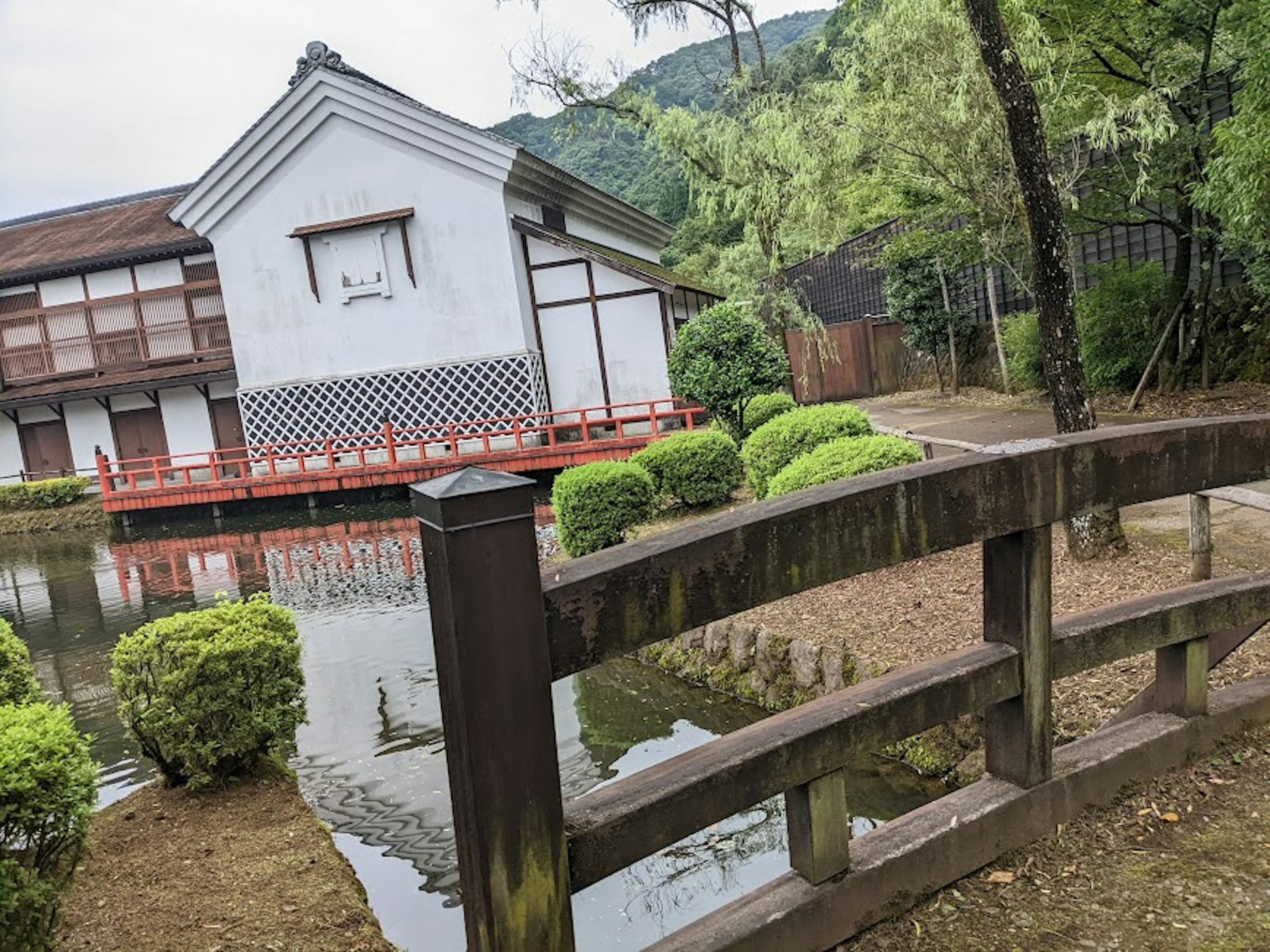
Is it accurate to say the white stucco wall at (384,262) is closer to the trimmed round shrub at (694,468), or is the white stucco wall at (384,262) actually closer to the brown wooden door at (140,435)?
the brown wooden door at (140,435)

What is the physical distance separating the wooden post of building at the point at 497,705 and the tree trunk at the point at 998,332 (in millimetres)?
15616

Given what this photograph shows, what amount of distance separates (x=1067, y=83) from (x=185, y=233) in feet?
65.0

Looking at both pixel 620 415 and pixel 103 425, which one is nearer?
pixel 620 415

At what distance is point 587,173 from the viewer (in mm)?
41344

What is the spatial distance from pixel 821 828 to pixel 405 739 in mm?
4372

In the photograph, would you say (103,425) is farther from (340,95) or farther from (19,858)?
(19,858)

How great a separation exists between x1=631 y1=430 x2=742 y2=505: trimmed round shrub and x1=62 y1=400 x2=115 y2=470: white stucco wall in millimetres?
18860

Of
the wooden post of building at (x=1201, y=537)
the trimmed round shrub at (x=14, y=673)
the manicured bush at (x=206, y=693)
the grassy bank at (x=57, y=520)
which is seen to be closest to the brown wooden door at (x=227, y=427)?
the grassy bank at (x=57, y=520)

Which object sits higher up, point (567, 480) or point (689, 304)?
point (689, 304)

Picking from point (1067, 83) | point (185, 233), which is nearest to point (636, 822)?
point (1067, 83)

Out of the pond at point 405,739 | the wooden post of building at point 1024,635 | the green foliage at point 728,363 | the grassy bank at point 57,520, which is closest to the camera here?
the wooden post of building at point 1024,635

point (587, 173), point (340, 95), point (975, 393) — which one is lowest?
point (975, 393)

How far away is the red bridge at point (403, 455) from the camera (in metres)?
16.9

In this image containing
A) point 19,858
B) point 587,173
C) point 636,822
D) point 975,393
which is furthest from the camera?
point 587,173
